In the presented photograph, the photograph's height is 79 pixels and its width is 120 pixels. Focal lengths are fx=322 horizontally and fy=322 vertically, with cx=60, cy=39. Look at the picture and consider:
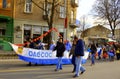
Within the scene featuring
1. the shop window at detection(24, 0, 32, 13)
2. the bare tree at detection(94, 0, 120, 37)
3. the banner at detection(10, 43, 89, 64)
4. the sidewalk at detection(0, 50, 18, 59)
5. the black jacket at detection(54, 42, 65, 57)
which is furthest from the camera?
the bare tree at detection(94, 0, 120, 37)

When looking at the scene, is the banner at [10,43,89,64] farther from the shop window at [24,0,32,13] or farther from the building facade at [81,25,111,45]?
the building facade at [81,25,111,45]

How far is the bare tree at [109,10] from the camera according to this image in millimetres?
60031

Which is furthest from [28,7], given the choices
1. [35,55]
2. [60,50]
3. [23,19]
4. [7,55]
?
[60,50]

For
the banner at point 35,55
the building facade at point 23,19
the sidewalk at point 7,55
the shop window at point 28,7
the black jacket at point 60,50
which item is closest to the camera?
the black jacket at point 60,50

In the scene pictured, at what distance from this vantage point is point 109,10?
60656mm

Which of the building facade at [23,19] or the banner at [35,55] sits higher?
the building facade at [23,19]

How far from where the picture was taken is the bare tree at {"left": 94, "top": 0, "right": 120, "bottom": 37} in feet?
197

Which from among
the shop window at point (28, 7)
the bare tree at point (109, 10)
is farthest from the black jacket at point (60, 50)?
the bare tree at point (109, 10)

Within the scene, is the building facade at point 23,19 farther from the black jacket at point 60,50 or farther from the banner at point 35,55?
the black jacket at point 60,50

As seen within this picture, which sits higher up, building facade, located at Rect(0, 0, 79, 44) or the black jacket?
building facade, located at Rect(0, 0, 79, 44)

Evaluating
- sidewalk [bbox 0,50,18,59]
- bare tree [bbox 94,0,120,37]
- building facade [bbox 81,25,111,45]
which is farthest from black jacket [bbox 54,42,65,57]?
bare tree [bbox 94,0,120,37]

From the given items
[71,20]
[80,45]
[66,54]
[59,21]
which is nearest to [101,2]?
[71,20]

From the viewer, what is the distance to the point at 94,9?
64312 mm

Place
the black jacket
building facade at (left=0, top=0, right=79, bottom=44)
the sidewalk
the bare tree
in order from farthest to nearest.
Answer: the bare tree
building facade at (left=0, top=0, right=79, bottom=44)
the sidewalk
the black jacket
